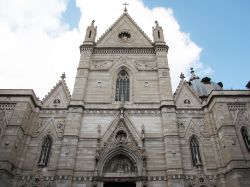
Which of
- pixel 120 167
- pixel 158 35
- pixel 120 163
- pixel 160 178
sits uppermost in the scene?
pixel 158 35

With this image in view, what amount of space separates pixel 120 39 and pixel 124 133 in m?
11.7

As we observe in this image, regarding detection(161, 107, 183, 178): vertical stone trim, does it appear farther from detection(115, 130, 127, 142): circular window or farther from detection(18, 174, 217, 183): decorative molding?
detection(115, 130, 127, 142): circular window

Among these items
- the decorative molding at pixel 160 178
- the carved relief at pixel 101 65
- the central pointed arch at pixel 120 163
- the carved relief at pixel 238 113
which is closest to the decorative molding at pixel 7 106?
the decorative molding at pixel 160 178

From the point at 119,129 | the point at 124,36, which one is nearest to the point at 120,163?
the point at 119,129

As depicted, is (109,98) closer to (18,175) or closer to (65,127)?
(65,127)

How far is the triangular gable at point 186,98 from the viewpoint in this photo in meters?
21.9

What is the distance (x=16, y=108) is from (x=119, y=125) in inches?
328

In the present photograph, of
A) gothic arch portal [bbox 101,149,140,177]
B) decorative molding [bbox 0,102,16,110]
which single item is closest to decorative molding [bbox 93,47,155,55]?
decorative molding [bbox 0,102,16,110]

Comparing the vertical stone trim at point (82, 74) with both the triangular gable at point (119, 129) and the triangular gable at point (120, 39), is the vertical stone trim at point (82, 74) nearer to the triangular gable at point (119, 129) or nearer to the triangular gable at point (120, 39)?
the triangular gable at point (120, 39)

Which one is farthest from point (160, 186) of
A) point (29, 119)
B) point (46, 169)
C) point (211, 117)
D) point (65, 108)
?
point (29, 119)

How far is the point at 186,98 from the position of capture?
73.5 ft

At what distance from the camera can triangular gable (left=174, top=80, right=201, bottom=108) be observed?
72.0 feet

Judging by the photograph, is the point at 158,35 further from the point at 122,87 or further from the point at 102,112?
the point at 102,112

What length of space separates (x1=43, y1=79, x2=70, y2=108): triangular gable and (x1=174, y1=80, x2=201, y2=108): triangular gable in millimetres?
9865
